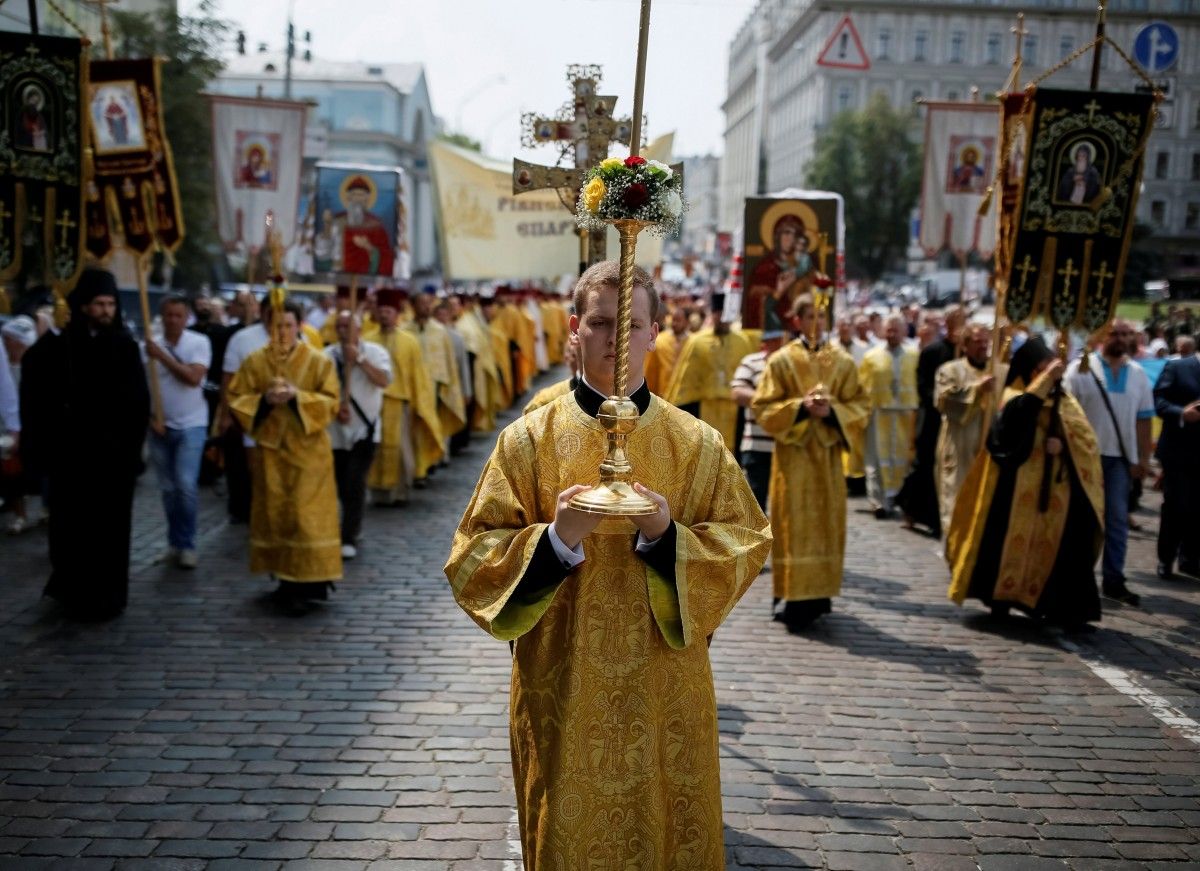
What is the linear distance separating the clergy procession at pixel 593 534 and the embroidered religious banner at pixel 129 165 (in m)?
0.02

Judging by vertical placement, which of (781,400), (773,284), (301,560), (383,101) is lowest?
(301,560)

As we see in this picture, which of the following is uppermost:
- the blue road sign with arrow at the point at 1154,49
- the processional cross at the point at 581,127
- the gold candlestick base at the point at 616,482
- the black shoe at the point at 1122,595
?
the blue road sign with arrow at the point at 1154,49

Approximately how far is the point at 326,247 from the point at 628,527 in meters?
9.04

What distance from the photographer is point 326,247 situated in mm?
11672

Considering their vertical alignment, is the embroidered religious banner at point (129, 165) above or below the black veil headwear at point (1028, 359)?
above

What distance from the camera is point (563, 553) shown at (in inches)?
127

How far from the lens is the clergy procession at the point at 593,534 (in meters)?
3.42

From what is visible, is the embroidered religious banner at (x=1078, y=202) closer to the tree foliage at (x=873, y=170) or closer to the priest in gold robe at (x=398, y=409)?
the priest in gold robe at (x=398, y=409)

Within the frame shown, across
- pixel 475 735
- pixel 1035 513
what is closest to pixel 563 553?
pixel 475 735

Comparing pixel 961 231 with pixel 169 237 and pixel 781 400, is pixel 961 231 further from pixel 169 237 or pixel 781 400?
pixel 169 237

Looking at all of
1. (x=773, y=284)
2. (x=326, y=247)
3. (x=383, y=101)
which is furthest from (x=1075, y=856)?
(x=383, y=101)

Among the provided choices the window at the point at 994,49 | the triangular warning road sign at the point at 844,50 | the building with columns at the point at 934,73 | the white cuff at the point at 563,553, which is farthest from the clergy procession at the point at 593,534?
the window at the point at 994,49

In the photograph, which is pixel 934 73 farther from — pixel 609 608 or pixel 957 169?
pixel 609 608

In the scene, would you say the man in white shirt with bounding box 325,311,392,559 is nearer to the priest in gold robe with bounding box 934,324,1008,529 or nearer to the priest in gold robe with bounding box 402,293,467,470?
the priest in gold robe with bounding box 402,293,467,470
